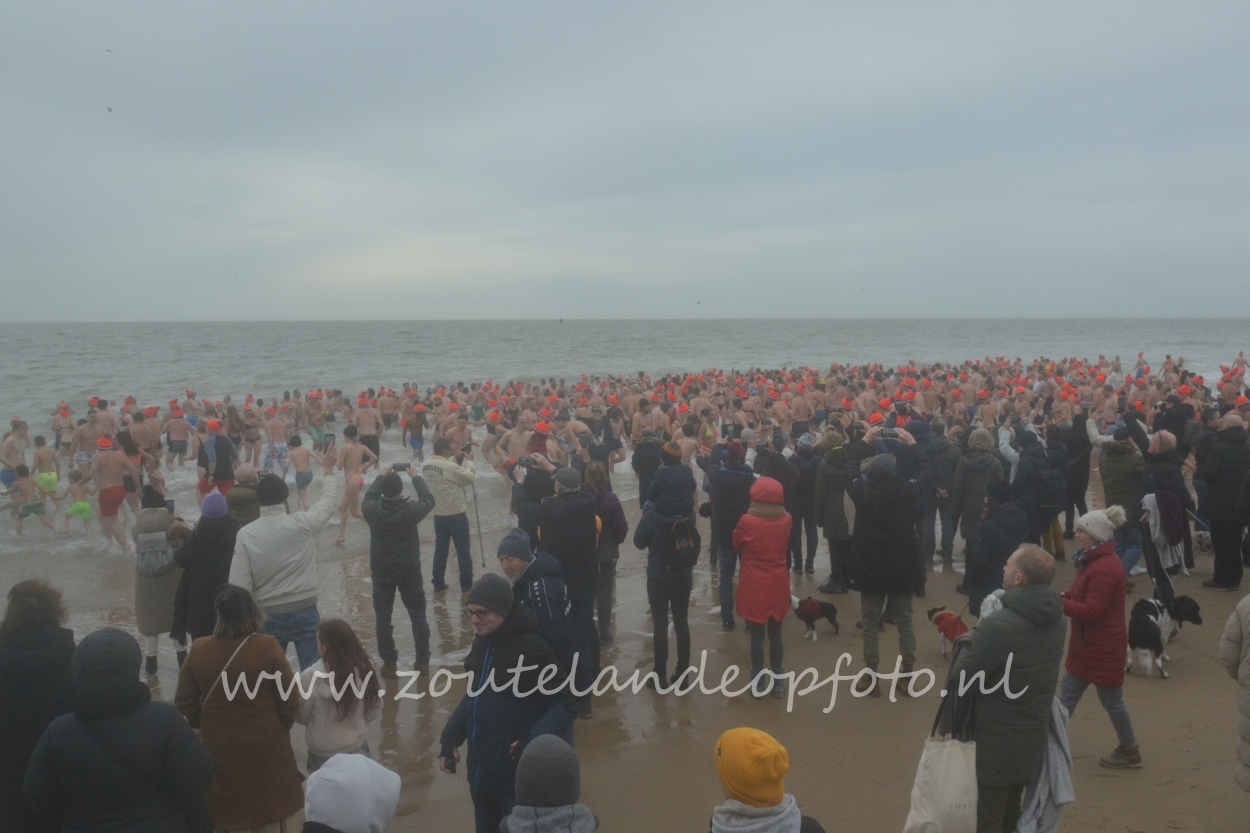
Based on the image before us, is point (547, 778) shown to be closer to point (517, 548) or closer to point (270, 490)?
point (517, 548)

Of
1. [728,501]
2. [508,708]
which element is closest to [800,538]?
→ [728,501]

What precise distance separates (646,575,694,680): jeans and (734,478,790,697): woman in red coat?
43 centimetres

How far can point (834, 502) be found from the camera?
24.7 ft

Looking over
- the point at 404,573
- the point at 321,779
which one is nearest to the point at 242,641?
the point at 321,779

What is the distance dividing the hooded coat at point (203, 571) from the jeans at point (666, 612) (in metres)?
2.92

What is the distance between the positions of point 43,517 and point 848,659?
12.2m

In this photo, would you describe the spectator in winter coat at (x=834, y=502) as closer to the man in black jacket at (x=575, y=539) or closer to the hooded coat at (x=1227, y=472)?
the man in black jacket at (x=575, y=539)

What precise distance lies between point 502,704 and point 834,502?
505 centimetres

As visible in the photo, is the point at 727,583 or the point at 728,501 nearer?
the point at 728,501

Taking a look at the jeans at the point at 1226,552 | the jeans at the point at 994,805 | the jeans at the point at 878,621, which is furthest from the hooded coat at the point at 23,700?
the jeans at the point at 1226,552

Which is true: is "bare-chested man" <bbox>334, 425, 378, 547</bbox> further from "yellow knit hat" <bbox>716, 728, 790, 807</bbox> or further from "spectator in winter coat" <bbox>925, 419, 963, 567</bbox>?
"yellow knit hat" <bbox>716, 728, 790, 807</bbox>

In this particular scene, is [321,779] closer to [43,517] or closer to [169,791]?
[169,791]

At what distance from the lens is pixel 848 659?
19.5 ft

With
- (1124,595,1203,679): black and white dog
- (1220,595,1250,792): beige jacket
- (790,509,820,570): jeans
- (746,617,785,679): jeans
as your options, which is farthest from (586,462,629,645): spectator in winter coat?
(1124,595,1203,679): black and white dog
